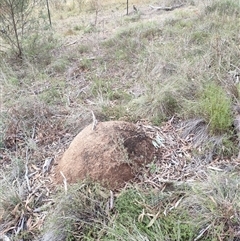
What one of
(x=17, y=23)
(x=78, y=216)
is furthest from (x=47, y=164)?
(x=17, y=23)

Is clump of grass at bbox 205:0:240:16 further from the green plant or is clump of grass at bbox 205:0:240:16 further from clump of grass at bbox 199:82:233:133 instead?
clump of grass at bbox 199:82:233:133

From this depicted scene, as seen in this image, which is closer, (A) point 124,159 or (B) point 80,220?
(B) point 80,220

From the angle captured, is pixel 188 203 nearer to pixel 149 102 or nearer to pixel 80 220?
pixel 80 220

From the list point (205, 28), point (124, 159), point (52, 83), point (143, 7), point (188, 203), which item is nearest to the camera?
point (188, 203)

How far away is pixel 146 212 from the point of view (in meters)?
1.92

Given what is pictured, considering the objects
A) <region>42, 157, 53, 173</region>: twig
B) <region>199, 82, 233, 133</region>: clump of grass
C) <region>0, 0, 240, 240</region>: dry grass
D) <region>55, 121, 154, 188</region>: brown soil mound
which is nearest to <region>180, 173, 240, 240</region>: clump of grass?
<region>0, 0, 240, 240</region>: dry grass

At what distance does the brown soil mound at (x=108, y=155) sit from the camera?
2211 millimetres

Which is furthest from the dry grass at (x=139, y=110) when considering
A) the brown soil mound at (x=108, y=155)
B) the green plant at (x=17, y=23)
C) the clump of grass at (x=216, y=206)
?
the green plant at (x=17, y=23)

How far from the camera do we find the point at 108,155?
7.47ft

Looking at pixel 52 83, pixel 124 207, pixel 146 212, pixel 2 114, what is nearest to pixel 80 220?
pixel 124 207

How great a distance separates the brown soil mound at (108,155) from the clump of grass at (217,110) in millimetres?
538

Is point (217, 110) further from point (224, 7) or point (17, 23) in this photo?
point (17, 23)

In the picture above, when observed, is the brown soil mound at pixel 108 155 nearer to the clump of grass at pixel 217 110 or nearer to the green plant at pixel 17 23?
the clump of grass at pixel 217 110

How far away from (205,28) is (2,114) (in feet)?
11.4
